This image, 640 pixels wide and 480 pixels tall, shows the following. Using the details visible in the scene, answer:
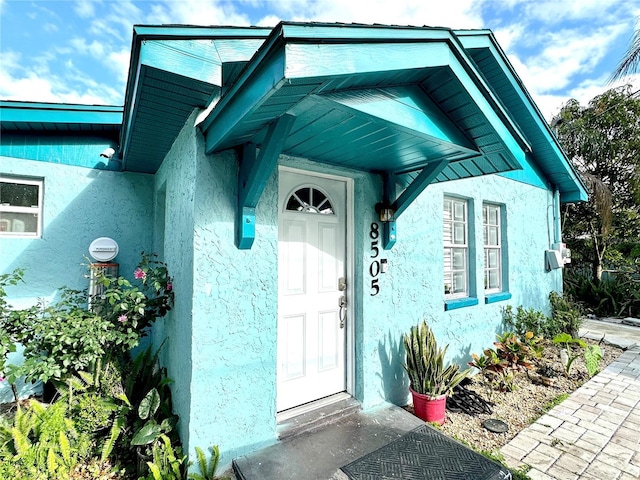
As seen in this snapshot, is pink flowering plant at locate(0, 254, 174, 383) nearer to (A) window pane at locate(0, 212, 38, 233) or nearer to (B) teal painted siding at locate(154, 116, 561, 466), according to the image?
(B) teal painted siding at locate(154, 116, 561, 466)

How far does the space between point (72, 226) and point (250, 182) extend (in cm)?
322

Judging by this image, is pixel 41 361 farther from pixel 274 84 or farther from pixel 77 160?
pixel 274 84

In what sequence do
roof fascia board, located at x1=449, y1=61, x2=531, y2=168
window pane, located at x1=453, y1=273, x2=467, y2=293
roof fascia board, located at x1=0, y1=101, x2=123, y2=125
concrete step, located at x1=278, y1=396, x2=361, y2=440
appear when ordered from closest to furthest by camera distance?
roof fascia board, located at x1=449, y1=61, x2=531, y2=168 → concrete step, located at x1=278, y1=396, x2=361, y2=440 → roof fascia board, located at x1=0, y1=101, x2=123, y2=125 → window pane, located at x1=453, y1=273, x2=467, y2=293

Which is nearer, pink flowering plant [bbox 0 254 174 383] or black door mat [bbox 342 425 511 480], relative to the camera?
black door mat [bbox 342 425 511 480]

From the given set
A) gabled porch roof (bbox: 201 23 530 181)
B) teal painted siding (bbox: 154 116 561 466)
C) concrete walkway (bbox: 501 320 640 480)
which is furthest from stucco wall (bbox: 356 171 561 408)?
concrete walkway (bbox: 501 320 640 480)

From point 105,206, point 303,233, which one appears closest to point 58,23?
point 105,206

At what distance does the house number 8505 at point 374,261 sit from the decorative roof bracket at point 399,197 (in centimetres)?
12

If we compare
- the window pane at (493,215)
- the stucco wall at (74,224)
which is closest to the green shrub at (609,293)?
the window pane at (493,215)

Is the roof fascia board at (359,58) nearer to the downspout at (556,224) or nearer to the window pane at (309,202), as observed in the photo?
the window pane at (309,202)

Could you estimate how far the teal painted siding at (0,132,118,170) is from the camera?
3.91 metres

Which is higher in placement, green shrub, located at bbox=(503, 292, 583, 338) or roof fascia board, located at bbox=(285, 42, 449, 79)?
roof fascia board, located at bbox=(285, 42, 449, 79)

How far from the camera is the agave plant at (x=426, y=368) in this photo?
343cm

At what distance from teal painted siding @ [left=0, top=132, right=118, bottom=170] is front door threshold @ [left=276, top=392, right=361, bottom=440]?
4.03 metres

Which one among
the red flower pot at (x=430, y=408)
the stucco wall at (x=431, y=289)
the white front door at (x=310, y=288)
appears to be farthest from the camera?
the stucco wall at (x=431, y=289)
